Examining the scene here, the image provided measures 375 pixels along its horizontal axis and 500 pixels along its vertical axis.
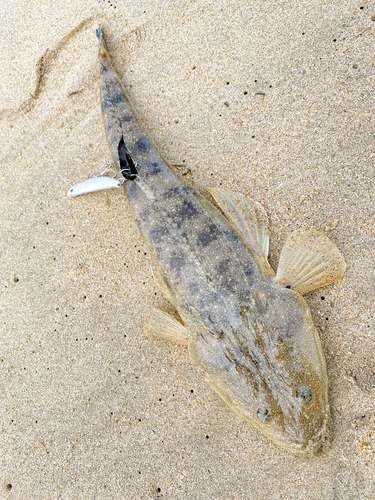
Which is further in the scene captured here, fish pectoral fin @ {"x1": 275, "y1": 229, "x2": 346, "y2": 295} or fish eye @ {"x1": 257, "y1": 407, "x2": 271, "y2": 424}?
fish pectoral fin @ {"x1": 275, "y1": 229, "x2": 346, "y2": 295}

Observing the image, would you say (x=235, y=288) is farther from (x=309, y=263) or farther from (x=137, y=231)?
(x=137, y=231)

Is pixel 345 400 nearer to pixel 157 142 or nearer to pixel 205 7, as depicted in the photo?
pixel 157 142

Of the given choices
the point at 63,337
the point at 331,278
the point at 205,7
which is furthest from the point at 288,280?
the point at 205,7

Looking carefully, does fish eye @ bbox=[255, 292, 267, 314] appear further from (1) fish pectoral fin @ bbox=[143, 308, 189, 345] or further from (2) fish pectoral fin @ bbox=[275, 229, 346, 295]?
(1) fish pectoral fin @ bbox=[143, 308, 189, 345]

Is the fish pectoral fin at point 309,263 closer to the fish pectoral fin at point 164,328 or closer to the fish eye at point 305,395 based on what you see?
the fish eye at point 305,395

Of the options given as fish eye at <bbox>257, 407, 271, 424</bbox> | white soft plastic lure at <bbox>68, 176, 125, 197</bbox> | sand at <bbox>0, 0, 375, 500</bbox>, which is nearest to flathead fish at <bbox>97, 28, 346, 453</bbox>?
fish eye at <bbox>257, 407, 271, 424</bbox>

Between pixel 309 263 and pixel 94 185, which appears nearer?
pixel 309 263

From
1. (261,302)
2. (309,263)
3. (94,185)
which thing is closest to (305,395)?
(261,302)
